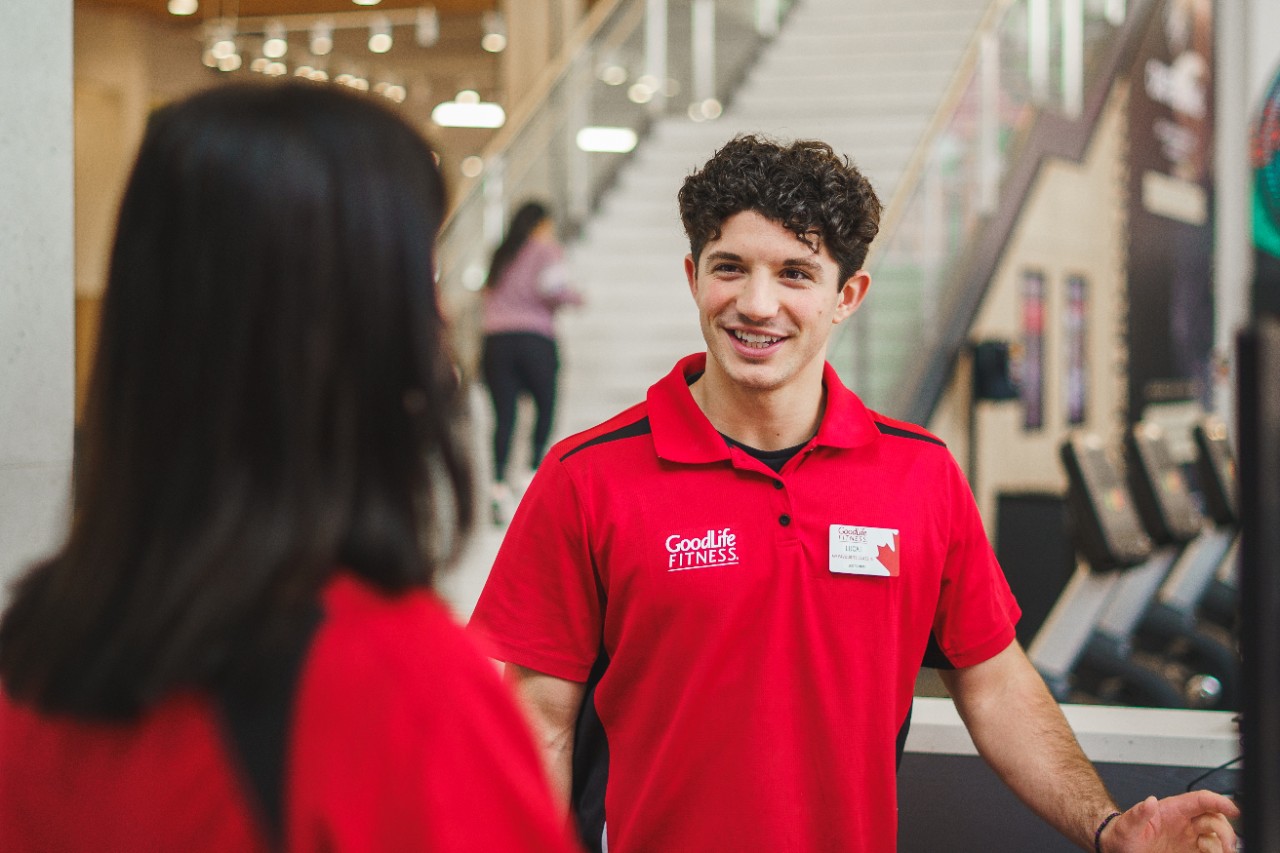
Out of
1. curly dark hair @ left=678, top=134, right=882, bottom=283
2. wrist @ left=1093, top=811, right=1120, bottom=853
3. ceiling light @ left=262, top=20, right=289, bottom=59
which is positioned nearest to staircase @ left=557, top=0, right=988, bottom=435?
ceiling light @ left=262, top=20, right=289, bottom=59

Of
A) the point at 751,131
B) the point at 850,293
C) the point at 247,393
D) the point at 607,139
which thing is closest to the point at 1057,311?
the point at 751,131

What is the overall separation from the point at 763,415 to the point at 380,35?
12591 mm

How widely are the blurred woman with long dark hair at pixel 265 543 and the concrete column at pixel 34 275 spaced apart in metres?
1.39

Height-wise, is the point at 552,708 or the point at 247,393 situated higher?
the point at 247,393

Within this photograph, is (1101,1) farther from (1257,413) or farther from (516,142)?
(1257,413)

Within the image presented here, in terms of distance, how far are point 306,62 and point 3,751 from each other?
42.7ft

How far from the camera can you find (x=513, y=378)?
6.92 m

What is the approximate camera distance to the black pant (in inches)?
271

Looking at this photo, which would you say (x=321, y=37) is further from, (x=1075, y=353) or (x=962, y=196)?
(x=1075, y=353)

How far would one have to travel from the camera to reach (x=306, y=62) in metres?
12.9

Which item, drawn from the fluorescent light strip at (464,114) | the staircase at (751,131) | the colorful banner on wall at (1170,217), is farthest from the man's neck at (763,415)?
the fluorescent light strip at (464,114)

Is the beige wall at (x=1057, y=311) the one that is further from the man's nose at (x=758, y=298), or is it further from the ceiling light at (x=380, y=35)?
the ceiling light at (x=380, y=35)

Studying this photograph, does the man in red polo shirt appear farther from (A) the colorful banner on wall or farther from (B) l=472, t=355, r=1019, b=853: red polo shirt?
(A) the colorful banner on wall

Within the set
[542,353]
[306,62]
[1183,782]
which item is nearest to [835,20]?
[306,62]
